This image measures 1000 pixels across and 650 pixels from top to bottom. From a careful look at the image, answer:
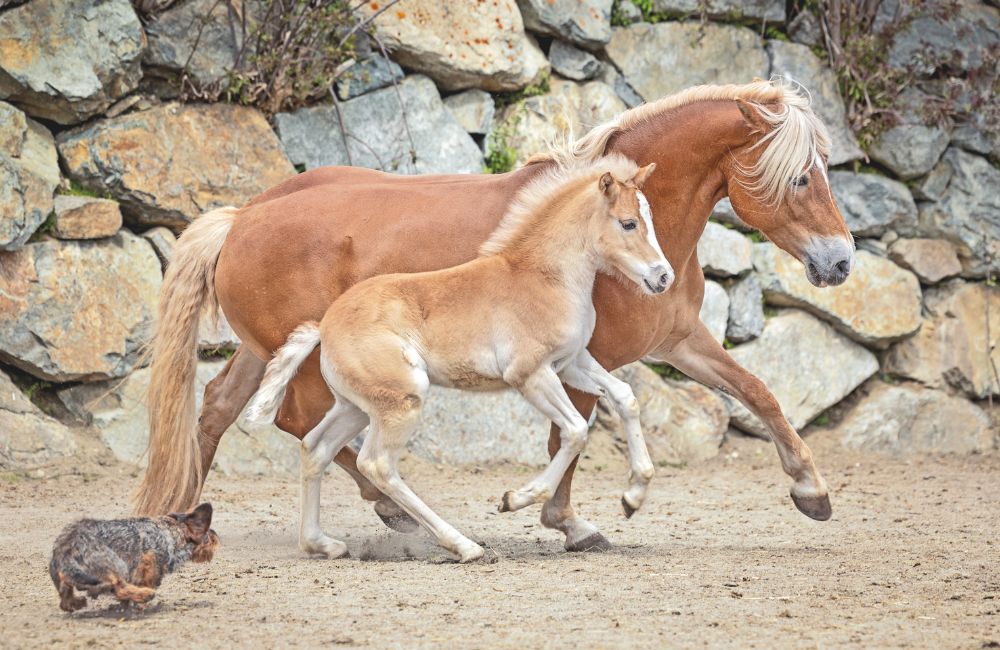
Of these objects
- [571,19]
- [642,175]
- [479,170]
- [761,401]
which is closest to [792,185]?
[642,175]

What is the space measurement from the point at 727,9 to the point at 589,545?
15.8 feet

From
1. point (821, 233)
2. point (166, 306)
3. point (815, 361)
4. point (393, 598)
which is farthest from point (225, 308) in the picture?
point (815, 361)

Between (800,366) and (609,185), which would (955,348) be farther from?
(609,185)

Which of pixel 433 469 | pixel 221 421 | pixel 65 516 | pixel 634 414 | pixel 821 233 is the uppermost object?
pixel 821 233

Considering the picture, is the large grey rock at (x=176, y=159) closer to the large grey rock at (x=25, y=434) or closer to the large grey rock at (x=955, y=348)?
the large grey rock at (x=25, y=434)

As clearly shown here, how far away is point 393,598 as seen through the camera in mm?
3885

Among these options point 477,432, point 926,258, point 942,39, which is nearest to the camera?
point 477,432

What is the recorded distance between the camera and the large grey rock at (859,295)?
26.7ft

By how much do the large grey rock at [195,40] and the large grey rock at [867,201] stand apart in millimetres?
4146

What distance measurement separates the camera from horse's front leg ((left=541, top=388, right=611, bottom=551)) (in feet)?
16.2

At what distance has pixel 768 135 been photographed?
473 cm

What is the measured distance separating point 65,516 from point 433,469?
224cm

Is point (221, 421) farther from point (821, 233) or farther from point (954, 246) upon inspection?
point (954, 246)

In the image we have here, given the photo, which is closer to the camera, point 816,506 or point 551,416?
point 551,416
